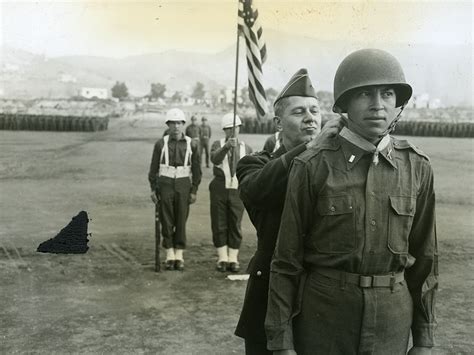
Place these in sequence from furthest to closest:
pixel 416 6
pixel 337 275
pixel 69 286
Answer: pixel 416 6
pixel 69 286
pixel 337 275

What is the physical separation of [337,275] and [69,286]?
4909 mm

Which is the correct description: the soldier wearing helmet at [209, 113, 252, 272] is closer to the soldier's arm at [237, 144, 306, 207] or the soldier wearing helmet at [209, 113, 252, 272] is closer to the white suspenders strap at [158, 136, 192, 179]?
the white suspenders strap at [158, 136, 192, 179]

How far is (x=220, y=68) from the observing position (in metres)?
40.8

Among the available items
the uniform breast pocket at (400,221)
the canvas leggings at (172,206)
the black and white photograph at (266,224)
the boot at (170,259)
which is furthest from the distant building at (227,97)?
the uniform breast pocket at (400,221)

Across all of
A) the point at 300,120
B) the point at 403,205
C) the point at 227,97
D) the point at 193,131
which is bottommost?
the point at 193,131

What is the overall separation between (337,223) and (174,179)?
552 cm

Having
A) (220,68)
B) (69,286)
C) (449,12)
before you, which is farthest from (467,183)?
(220,68)

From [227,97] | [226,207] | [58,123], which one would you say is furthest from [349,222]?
[227,97]

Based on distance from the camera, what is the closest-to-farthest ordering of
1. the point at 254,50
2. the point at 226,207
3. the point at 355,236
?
the point at 355,236
the point at 254,50
the point at 226,207

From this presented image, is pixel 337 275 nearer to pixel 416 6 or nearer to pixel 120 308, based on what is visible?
pixel 120 308

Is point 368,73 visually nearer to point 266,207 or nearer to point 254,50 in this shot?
point 266,207

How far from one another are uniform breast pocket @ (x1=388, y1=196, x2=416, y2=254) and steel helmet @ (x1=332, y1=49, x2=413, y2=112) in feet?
1.46

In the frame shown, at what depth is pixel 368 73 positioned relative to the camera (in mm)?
2408

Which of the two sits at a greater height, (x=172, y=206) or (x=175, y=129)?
(x=175, y=129)
